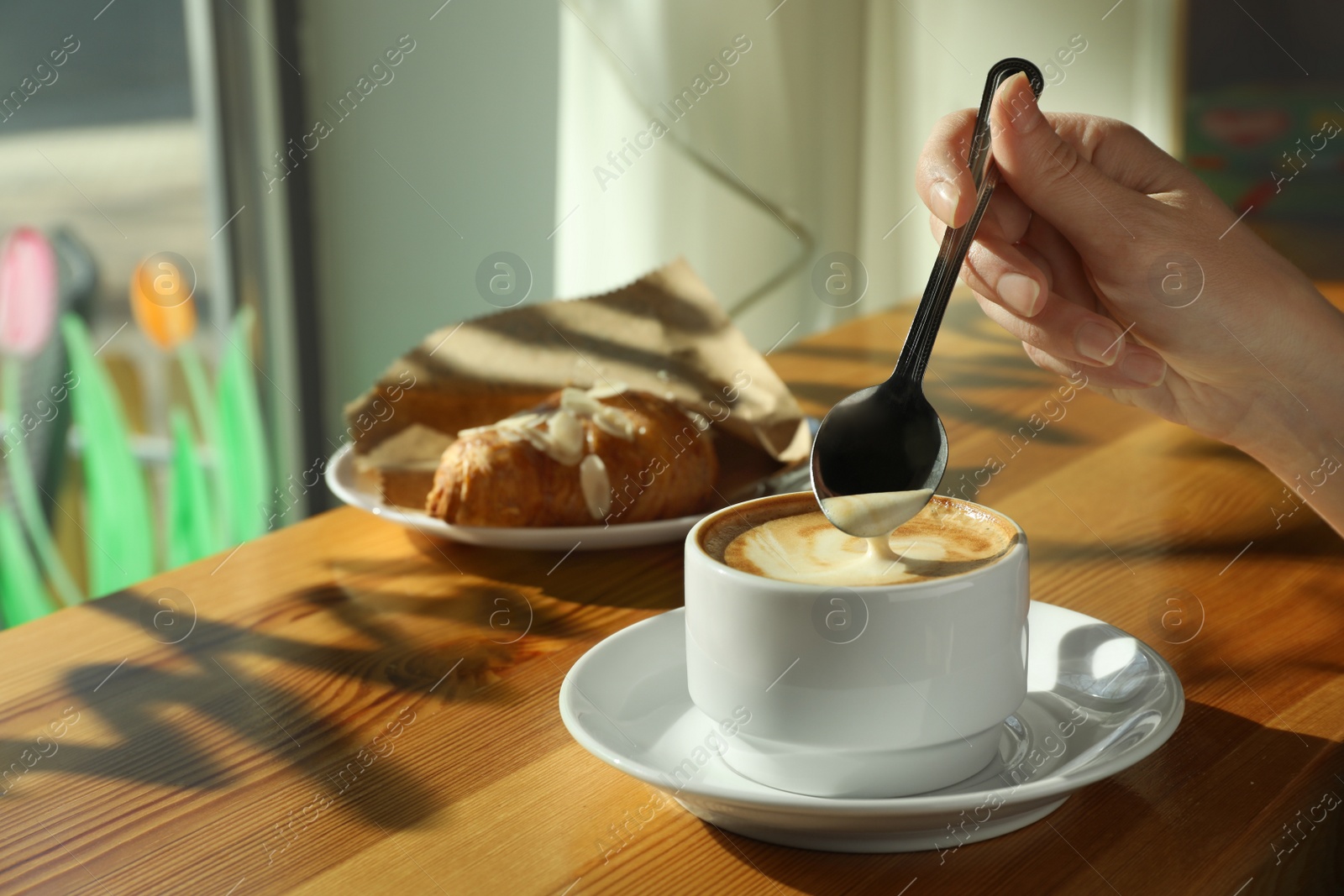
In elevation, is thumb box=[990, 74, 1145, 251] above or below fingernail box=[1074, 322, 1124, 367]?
above

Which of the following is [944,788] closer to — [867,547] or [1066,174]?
[867,547]

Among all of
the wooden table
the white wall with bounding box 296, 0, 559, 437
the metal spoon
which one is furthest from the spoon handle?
the white wall with bounding box 296, 0, 559, 437

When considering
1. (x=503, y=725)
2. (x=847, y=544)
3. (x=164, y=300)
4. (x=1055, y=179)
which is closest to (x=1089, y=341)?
(x=1055, y=179)

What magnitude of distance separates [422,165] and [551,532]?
205 cm

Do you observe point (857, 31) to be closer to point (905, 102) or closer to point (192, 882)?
point (905, 102)

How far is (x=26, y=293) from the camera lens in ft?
7.53

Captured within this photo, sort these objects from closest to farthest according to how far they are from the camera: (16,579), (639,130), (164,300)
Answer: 1. (16,579)
2. (639,130)
3. (164,300)

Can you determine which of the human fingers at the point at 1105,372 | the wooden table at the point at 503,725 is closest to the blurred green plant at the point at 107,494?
the wooden table at the point at 503,725

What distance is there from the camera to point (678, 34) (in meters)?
2.36

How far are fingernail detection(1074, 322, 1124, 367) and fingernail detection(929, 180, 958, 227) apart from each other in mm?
203

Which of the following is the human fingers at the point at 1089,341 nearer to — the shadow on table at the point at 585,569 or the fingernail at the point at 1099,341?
the fingernail at the point at 1099,341

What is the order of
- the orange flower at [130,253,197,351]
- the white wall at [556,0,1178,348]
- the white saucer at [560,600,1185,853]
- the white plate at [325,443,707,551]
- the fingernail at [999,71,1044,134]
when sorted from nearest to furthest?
the white saucer at [560,600,1185,853] < the fingernail at [999,71,1044,134] < the white plate at [325,443,707,551] < the white wall at [556,0,1178,348] < the orange flower at [130,253,197,351]

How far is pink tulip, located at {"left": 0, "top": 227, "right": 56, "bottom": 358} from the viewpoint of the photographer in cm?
227

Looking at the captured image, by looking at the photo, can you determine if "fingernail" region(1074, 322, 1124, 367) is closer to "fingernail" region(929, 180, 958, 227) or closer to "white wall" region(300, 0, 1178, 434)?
"fingernail" region(929, 180, 958, 227)
